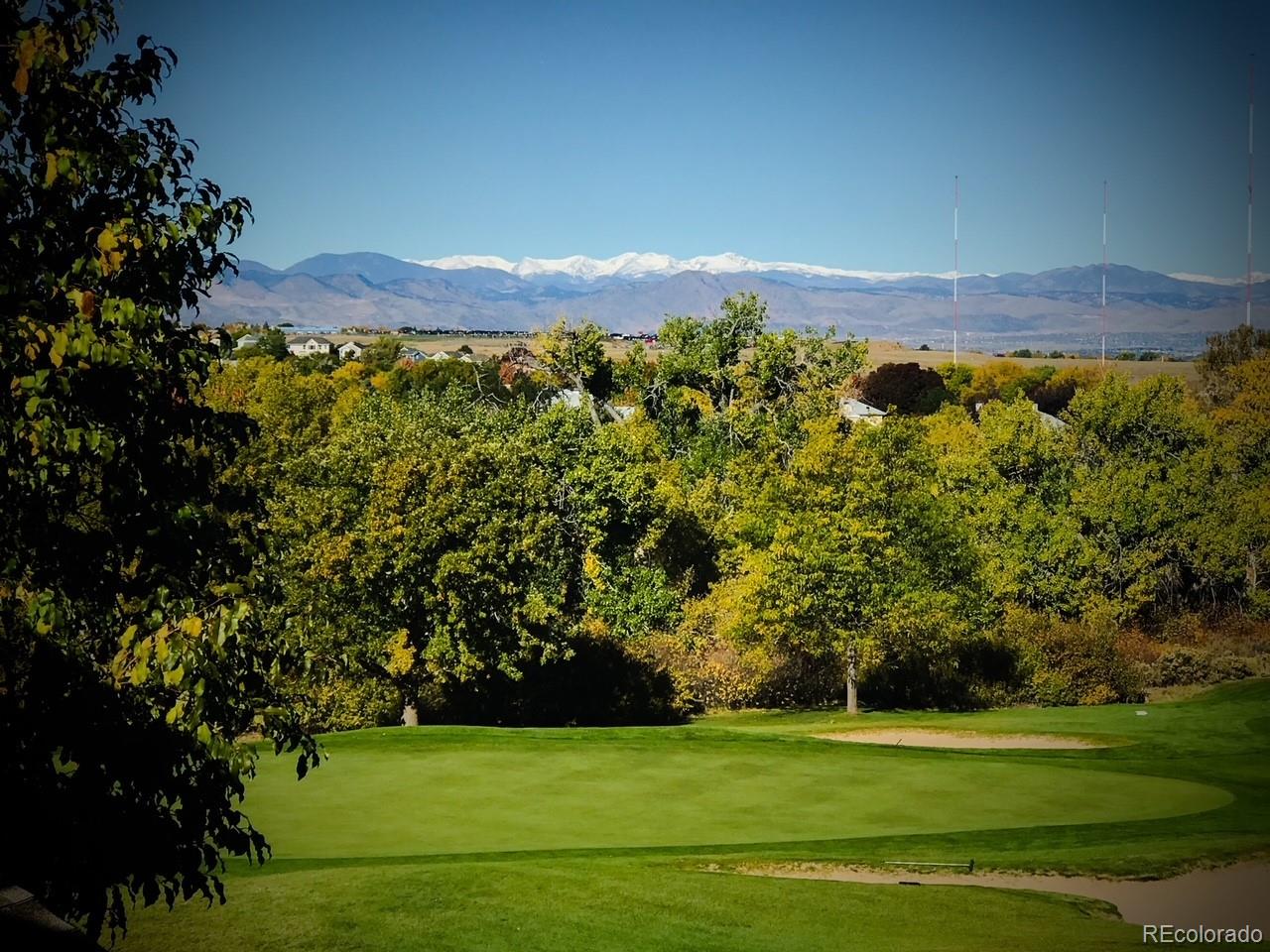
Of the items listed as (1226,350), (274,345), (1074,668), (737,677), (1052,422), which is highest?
(274,345)

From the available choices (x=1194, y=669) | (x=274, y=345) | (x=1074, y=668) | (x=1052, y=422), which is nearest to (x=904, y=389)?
(x=1052, y=422)

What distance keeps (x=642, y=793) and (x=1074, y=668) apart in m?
25.7

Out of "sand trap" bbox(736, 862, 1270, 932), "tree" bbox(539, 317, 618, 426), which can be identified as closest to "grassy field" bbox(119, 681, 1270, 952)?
"sand trap" bbox(736, 862, 1270, 932)

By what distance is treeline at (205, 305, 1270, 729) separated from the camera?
111 ft

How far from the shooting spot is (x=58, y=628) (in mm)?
8969

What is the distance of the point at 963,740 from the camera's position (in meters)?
32.6

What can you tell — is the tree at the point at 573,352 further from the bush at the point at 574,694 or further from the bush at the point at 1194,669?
the bush at the point at 1194,669

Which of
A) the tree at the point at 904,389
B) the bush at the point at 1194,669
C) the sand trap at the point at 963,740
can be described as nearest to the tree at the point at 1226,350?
the tree at the point at 904,389

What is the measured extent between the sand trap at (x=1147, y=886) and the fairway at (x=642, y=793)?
216 centimetres

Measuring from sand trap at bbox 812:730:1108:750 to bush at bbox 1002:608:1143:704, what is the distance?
9919 mm

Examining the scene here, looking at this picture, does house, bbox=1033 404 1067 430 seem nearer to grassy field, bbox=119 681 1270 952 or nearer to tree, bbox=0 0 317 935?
grassy field, bbox=119 681 1270 952

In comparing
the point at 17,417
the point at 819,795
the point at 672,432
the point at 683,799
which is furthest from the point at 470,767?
the point at 672,432

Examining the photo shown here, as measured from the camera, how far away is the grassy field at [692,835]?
43.8ft

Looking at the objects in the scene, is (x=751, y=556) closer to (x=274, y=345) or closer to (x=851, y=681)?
(x=851, y=681)
